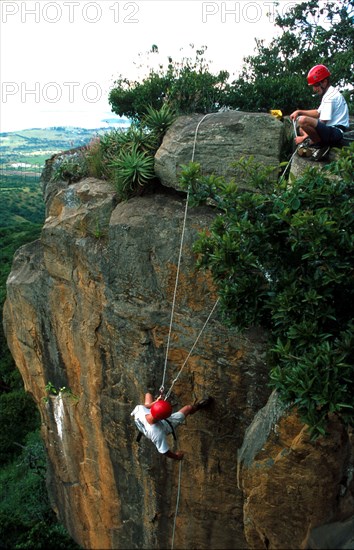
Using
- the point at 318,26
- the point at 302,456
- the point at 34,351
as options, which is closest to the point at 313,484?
the point at 302,456

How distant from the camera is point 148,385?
9438 mm

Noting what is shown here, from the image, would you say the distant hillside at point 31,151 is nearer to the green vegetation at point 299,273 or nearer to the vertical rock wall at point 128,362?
the vertical rock wall at point 128,362

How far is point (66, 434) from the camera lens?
1185cm

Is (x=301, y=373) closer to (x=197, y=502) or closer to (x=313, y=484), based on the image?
(x=313, y=484)

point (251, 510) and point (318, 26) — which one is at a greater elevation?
point (318, 26)

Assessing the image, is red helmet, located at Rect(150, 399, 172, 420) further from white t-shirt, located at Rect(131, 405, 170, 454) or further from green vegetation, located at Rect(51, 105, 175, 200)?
green vegetation, located at Rect(51, 105, 175, 200)

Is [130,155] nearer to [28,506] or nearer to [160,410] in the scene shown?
[160,410]

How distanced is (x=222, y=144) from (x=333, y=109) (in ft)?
6.62

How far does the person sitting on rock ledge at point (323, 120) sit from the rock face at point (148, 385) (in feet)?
5.81

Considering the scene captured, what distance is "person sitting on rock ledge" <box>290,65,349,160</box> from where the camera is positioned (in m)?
7.49

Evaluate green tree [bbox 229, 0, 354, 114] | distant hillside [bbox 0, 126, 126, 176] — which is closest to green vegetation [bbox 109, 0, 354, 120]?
green tree [bbox 229, 0, 354, 114]

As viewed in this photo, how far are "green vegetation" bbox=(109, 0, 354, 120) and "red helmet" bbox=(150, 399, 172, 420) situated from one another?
5963mm

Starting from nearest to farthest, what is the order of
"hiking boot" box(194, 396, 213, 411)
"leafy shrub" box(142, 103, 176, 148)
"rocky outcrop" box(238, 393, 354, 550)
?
"rocky outcrop" box(238, 393, 354, 550)
"hiking boot" box(194, 396, 213, 411)
"leafy shrub" box(142, 103, 176, 148)

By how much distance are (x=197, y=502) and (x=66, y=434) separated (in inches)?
152
